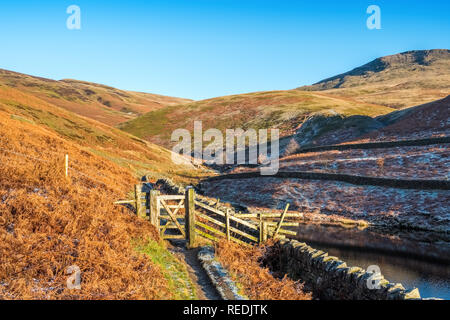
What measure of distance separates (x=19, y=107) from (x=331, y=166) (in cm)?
4637

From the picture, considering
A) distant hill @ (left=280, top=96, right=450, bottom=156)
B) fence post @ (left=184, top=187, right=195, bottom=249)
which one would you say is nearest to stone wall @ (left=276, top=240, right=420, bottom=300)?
fence post @ (left=184, top=187, right=195, bottom=249)

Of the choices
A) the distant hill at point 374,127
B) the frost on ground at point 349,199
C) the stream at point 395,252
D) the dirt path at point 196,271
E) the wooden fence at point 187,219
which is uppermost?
the distant hill at point 374,127

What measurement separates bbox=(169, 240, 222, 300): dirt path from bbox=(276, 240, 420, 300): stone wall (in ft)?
14.9

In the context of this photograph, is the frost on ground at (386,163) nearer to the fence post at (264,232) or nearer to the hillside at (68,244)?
the fence post at (264,232)

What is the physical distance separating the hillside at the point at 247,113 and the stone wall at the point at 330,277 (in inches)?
2502

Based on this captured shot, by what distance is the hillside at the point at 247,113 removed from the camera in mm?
86250

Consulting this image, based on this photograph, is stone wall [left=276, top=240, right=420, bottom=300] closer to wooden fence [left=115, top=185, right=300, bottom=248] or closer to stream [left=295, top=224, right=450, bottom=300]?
wooden fence [left=115, top=185, right=300, bottom=248]

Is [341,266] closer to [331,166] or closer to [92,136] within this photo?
[331,166]

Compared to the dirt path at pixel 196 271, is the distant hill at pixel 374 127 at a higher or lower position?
higher

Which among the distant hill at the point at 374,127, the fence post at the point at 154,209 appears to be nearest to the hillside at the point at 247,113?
the distant hill at the point at 374,127

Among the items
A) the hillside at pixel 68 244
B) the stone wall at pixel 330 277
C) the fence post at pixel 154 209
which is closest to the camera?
the hillside at pixel 68 244

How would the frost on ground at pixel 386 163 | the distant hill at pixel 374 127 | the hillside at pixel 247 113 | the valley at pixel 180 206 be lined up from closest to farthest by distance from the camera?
the valley at pixel 180 206
the frost on ground at pixel 386 163
the distant hill at pixel 374 127
the hillside at pixel 247 113

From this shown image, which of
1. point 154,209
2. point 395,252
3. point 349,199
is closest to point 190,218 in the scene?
point 154,209
